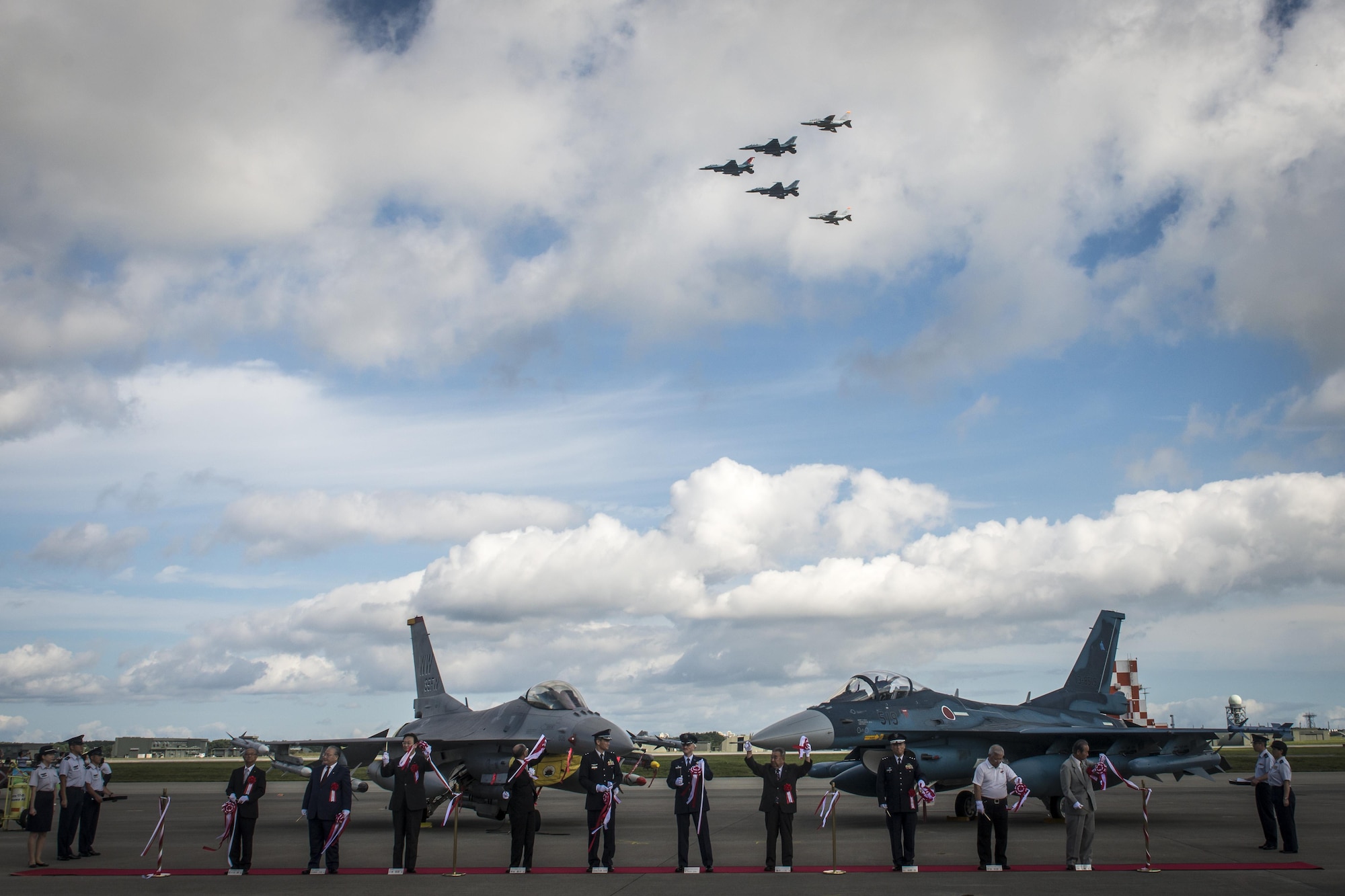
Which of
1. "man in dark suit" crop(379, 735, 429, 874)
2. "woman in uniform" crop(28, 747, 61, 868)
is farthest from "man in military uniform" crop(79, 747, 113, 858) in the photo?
"man in dark suit" crop(379, 735, 429, 874)

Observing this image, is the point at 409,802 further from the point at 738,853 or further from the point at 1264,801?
the point at 1264,801

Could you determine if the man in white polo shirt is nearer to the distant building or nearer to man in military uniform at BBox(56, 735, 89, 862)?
man in military uniform at BBox(56, 735, 89, 862)

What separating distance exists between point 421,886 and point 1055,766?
42.7ft

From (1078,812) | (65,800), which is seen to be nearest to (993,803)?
(1078,812)

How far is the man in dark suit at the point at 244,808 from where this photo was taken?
12844 millimetres

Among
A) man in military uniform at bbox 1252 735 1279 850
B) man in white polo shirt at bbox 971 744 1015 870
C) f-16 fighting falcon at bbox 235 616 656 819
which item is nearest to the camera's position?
man in white polo shirt at bbox 971 744 1015 870

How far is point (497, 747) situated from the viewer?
1953cm

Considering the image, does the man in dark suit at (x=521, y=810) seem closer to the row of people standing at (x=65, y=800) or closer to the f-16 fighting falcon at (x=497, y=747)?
the f-16 fighting falcon at (x=497, y=747)

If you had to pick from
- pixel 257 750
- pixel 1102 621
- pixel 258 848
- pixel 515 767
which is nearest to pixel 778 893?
pixel 515 767

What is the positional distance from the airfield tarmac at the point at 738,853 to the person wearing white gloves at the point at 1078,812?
449 millimetres

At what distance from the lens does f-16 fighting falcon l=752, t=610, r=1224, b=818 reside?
64.1ft

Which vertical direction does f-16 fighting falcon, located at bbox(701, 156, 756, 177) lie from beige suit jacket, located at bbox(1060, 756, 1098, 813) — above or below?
above

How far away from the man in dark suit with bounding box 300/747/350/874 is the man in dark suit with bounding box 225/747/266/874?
0.67m

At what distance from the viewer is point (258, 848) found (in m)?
16.4
